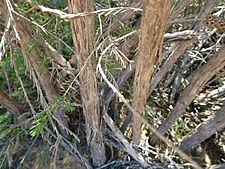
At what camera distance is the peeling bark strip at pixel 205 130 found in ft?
3.68

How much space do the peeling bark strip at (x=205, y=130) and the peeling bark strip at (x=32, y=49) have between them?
50cm

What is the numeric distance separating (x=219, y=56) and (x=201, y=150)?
1.58 feet

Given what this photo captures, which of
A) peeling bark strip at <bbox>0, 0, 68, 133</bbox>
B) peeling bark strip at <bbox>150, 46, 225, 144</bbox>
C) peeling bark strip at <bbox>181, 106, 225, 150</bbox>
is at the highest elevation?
peeling bark strip at <bbox>0, 0, 68, 133</bbox>

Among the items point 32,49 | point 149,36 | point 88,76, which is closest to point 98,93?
point 88,76

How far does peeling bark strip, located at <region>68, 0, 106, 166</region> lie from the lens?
760mm

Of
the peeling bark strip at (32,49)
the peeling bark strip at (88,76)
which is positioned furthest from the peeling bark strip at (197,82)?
the peeling bark strip at (32,49)

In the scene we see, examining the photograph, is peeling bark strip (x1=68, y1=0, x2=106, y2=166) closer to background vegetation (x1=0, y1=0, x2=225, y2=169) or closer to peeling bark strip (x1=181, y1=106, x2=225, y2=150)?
background vegetation (x1=0, y1=0, x2=225, y2=169)

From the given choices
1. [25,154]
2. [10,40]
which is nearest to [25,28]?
[10,40]

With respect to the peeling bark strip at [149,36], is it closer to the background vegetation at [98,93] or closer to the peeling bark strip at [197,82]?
the background vegetation at [98,93]

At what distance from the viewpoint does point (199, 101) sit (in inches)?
55.9

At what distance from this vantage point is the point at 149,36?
612 mm

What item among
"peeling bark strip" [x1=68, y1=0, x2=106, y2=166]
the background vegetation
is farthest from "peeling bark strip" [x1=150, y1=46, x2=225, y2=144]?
"peeling bark strip" [x1=68, y1=0, x2=106, y2=166]

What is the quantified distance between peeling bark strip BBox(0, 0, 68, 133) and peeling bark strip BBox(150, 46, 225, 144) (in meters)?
0.40

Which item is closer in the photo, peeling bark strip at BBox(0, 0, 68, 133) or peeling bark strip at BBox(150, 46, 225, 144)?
peeling bark strip at BBox(0, 0, 68, 133)
